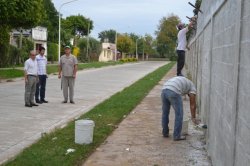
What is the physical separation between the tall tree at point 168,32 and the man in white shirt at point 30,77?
8465cm

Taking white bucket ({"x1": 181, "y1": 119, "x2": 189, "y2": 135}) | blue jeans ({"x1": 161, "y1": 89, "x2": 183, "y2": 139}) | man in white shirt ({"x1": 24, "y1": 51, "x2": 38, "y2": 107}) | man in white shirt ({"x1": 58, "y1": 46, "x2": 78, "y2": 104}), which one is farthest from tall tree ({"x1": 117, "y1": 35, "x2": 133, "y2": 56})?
blue jeans ({"x1": 161, "y1": 89, "x2": 183, "y2": 139})

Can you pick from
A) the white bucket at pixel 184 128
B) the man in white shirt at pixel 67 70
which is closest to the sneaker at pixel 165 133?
the white bucket at pixel 184 128

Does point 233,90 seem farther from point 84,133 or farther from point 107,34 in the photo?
point 107,34

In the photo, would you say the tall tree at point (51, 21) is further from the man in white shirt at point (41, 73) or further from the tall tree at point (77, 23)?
the man in white shirt at point (41, 73)

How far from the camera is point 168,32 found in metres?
99.5

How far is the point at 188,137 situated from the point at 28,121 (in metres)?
4.05

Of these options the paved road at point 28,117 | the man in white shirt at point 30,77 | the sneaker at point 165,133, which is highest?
the man in white shirt at point 30,77

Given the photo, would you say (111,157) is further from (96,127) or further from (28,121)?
(28,121)

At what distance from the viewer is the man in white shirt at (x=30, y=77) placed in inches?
549

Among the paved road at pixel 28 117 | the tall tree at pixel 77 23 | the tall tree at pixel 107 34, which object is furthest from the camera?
the tall tree at pixel 107 34

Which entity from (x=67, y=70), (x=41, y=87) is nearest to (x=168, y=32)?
(x=67, y=70)

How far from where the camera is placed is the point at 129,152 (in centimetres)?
802

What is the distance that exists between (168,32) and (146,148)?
3634 inches

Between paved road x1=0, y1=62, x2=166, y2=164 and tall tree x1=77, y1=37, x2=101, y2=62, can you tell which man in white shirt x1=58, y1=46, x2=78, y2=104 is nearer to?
paved road x1=0, y1=62, x2=166, y2=164
